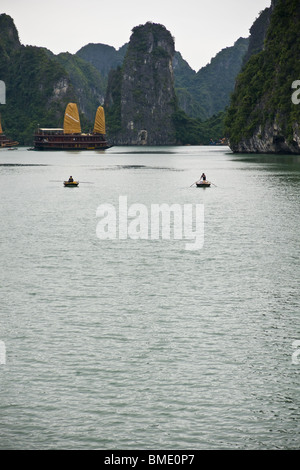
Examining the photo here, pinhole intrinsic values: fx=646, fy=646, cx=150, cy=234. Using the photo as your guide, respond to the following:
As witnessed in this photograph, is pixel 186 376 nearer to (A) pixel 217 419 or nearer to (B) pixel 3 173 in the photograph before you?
(A) pixel 217 419

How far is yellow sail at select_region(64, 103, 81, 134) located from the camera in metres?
191

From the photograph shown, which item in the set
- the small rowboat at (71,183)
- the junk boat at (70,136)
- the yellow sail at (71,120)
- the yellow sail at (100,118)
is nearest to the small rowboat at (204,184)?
the small rowboat at (71,183)

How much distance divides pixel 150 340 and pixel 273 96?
116833 millimetres

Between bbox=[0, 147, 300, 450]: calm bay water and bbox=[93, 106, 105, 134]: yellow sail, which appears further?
bbox=[93, 106, 105, 134]: yellow sail

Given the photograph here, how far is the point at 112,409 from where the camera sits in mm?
15578

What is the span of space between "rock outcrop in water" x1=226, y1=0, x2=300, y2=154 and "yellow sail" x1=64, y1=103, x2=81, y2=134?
183 feet

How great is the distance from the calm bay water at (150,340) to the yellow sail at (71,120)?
153756 millimetres

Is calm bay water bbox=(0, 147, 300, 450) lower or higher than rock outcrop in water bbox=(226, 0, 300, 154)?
lower

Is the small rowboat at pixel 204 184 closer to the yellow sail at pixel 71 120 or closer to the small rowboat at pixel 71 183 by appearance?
the small rowboat at pixel 71 183

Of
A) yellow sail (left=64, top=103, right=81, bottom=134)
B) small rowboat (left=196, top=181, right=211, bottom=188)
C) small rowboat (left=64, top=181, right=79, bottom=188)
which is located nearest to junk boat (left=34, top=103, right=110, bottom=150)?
yellow sail (left=64, top=103, right=81, bottom=134)

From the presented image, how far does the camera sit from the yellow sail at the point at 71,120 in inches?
7525

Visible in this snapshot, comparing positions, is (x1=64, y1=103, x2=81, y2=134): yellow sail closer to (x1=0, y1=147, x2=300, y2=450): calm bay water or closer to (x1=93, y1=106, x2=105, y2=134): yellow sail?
(x1=93, y1=106, x2=105, y2=134): yellow sail
